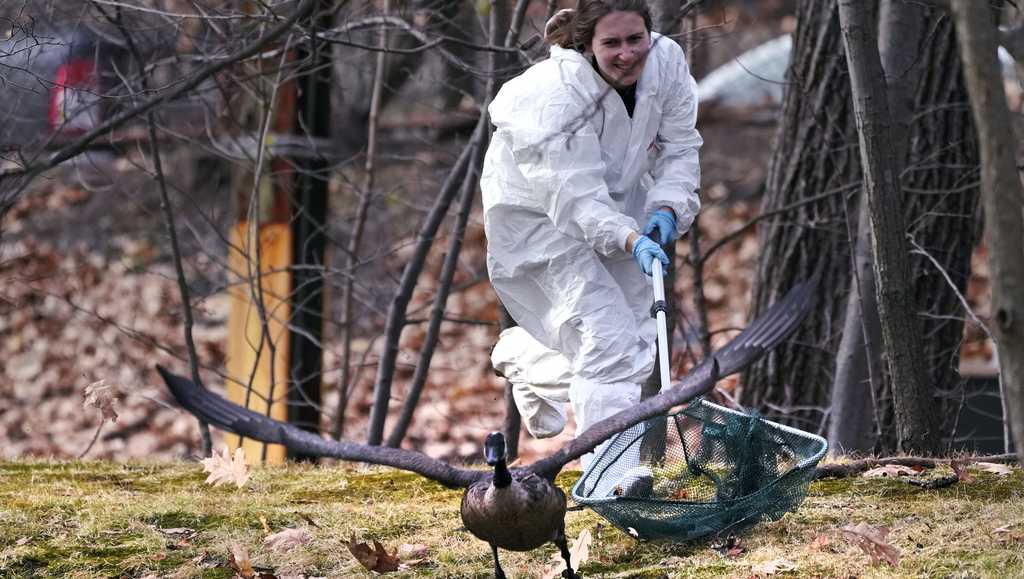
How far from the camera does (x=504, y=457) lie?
360 centimetres

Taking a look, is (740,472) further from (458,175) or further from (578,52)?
(458,175)

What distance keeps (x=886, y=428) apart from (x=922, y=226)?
97 cm

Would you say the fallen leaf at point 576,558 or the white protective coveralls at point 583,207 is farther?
the white protective coveralls at point 583,207

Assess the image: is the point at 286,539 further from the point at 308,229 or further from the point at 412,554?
the point at 308,229

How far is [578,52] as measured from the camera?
4637 millimetres

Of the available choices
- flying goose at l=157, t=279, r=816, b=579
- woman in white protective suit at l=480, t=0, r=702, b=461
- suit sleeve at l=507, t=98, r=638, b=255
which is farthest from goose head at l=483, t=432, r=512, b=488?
suit sleeve at l=507, t=98, r=638, b=255

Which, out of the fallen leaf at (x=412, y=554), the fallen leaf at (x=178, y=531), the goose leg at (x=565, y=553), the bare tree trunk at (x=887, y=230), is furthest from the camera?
the bare tree trunk at (x=887, y=230)

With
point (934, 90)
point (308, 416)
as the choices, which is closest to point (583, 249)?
point (934, 90)

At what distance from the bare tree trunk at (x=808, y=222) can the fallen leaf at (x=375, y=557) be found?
313 centimetres

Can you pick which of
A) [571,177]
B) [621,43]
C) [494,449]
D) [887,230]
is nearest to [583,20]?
[621,43]

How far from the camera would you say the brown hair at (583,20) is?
14.6 feet

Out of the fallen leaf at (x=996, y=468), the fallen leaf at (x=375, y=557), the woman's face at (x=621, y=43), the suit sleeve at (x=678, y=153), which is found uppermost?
the woman's face at (x=621, y=43)

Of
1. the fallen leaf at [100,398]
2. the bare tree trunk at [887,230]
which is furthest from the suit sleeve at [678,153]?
the fallen leaf at [100,398]

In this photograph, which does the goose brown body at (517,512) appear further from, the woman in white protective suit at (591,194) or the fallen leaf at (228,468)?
the fallen leaf at (228,468)
